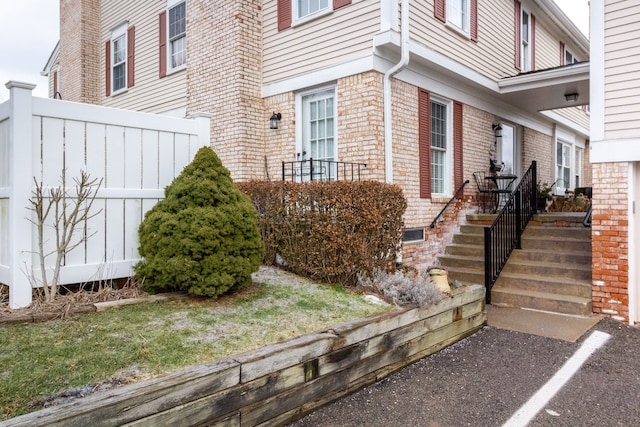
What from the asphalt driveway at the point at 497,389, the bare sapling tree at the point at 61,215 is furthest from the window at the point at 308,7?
the asphalt driveway at the point at 497,389

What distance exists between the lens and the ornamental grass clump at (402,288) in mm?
4641

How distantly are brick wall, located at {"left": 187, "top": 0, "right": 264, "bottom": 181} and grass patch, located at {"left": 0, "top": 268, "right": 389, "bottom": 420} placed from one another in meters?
4.19

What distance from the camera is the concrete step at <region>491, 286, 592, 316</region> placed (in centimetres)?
596

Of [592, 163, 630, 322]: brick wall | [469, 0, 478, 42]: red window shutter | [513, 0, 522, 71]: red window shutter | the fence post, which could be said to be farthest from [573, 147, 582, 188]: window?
the fence post

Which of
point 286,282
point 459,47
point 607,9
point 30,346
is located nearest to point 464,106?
point 459,47

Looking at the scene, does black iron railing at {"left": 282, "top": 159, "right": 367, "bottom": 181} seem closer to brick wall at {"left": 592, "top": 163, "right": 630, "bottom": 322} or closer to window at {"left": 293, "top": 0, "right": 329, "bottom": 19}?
window at {"left": 293, "top": 0, "right": 329, "bottom": 19}

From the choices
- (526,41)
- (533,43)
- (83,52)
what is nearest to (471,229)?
(526,41)

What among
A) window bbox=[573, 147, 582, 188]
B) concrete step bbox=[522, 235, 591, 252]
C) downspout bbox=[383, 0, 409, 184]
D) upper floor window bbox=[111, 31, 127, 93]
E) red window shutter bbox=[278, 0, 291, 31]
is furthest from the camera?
window bbox=[573, 147, 582, 188]

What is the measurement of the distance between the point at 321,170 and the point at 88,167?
4164mm

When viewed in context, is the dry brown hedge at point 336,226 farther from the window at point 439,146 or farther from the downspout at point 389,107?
the window at point 439,146

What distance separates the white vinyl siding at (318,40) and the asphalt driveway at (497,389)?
15.7 ft

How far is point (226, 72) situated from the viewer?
28.3 feet

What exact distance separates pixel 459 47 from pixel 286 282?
5971mm

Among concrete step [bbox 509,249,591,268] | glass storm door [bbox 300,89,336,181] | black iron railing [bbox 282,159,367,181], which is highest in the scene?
glass storm door [bbox 300,89,336,181]
